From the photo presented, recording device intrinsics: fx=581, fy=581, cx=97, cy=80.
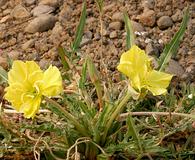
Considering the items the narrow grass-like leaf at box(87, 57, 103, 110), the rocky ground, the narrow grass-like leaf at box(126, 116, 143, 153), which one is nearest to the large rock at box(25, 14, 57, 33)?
the rocky ground

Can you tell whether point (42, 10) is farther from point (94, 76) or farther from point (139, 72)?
point (139, 72)

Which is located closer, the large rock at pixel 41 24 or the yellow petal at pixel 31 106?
the yellow petal at pixel 31 106

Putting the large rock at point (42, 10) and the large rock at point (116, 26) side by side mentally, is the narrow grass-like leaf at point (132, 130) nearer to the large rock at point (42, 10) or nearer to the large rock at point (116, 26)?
the large rock at point (116, 26)

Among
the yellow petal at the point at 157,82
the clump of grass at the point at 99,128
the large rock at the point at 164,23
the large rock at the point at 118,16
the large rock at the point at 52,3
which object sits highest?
the yellow petal at the point at 157,82

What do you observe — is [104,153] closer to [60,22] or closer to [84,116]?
[84,116]

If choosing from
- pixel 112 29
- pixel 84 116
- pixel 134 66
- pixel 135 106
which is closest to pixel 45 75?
pixel 134 66

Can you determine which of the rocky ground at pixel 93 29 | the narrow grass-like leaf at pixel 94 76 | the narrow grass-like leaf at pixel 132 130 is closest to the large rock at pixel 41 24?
the rocky ground at pixel 93 29

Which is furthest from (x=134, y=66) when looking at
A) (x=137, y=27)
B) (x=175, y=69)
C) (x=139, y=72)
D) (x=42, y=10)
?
(x=42, y=10)

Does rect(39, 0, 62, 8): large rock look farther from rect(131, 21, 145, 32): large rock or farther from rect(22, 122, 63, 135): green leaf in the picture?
rect(22, 122, 63, 135): green leaf
